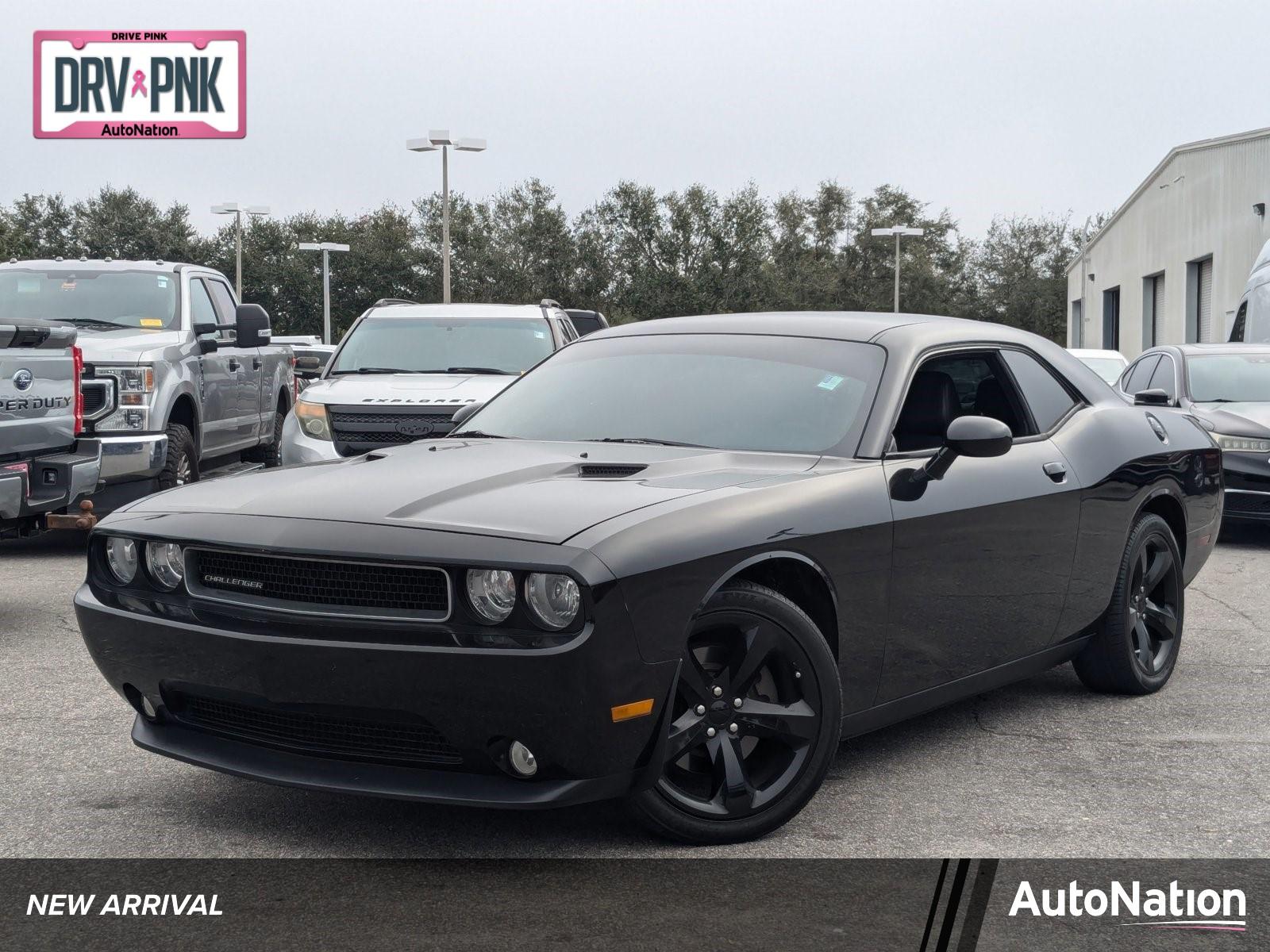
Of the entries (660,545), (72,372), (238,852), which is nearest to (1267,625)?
(660,545)

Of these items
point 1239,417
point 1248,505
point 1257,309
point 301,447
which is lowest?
point 1248,505

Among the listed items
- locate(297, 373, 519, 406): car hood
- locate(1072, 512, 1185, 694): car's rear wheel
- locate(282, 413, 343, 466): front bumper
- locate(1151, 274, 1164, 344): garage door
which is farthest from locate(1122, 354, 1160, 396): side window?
locate(1151, 274, 1164, 344): garage door

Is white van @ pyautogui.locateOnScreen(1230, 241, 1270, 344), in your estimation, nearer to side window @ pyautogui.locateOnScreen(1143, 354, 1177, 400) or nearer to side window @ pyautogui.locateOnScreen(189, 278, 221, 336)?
side window @ pyautogui.locateOnScreen(1143, 354, 1177, 400)

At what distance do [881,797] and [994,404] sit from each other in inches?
66.1

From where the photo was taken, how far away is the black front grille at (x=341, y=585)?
3682 mm

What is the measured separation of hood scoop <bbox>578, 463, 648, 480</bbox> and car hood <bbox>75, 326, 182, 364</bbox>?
278 inches

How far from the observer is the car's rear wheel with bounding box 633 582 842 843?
3891 millimetres

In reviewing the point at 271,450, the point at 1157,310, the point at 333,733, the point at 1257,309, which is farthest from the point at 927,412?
the point at 1157,310

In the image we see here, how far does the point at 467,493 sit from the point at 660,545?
1.99 ft

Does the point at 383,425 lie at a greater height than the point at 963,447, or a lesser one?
lesser

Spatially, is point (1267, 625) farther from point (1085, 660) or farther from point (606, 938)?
point (606, 938)

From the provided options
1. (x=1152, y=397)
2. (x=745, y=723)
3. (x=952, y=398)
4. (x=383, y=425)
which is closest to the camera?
(x=745, y=723)

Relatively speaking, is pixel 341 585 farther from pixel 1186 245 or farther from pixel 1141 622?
pixel 1186 245

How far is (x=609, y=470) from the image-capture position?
4.34 m
